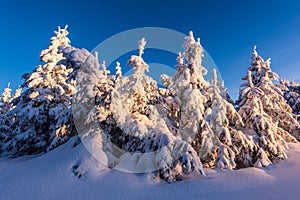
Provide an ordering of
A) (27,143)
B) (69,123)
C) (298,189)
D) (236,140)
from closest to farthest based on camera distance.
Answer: (298,189) < (236,140) < (69,123) < (27,143)

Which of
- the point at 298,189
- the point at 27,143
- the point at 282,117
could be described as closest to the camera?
the point at 298,189

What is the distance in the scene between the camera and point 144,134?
9.23 m

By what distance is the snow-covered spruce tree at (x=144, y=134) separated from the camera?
832 centimetres

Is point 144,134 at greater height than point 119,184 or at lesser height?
greater

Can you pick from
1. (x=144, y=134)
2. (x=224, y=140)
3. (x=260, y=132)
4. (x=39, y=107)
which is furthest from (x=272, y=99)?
(x=39, y=107)

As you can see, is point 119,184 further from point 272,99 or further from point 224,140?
point 272,99

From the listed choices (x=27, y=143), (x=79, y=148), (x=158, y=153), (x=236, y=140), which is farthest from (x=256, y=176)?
(x=27, y=143)

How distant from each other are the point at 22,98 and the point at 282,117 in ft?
68.7

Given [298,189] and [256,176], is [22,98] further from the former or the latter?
[298,189]

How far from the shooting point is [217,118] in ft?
34.2

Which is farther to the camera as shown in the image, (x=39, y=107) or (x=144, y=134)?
(x=39, y=107)

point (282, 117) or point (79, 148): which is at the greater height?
point (282, 117)

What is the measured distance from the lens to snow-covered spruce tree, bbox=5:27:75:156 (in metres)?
15.6

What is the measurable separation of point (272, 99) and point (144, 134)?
11.1 meters
